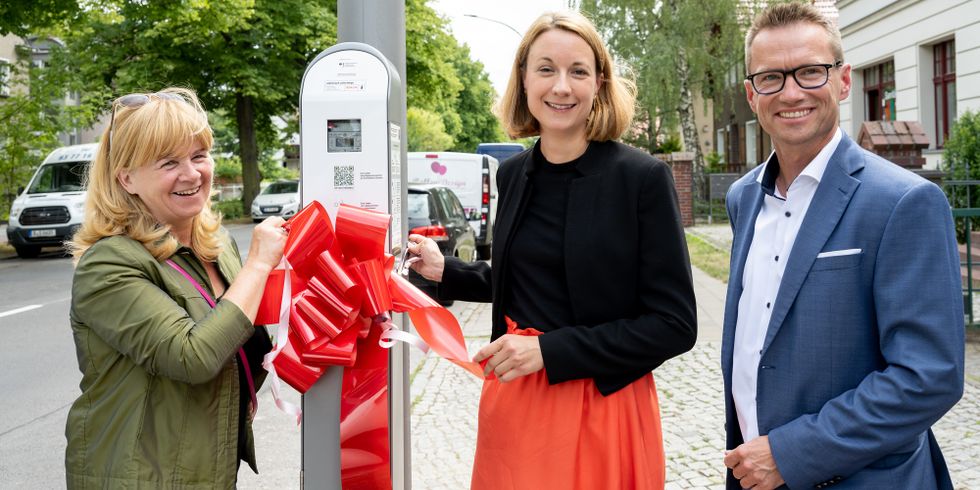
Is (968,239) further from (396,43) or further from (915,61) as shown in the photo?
(915,61)

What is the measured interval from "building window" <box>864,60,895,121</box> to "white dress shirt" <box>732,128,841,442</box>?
54.1ft

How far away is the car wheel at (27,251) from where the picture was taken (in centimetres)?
1784

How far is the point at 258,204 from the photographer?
31.2 metres

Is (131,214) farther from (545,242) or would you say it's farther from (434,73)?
(434,73)

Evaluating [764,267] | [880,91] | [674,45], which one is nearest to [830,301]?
[764,267]

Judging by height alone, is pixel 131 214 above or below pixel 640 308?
above

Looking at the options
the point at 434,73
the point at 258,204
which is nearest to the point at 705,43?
the point at 434,73

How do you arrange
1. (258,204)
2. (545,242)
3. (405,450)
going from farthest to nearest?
(258,204) < (405,450) < (545,242)

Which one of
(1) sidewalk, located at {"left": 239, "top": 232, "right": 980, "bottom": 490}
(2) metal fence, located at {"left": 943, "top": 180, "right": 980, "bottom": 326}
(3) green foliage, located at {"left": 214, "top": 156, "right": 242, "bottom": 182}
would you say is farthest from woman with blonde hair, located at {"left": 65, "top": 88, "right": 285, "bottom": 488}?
(3) green foliage, located at {"left": 214, "top": 156, "right": 242, "bottom": 182}

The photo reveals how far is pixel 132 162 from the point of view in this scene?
7.30 ft

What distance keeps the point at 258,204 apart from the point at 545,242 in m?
30.2

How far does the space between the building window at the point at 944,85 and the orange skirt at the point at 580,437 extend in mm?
14706

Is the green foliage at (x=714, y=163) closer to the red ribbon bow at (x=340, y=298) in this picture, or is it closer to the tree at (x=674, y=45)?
the tree at (x=674, y=45)

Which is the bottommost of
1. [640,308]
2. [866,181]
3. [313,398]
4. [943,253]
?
[313,398]
